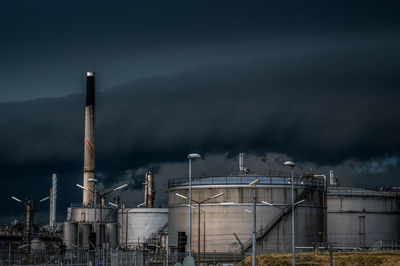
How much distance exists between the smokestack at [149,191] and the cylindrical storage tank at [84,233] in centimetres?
1607

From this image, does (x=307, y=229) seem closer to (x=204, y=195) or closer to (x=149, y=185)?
(x=204, y=195)

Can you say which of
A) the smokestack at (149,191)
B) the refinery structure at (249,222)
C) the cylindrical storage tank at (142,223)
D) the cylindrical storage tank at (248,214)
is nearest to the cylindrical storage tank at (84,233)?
the refinery structure at (249,222)

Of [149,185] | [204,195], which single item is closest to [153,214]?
[149,185]

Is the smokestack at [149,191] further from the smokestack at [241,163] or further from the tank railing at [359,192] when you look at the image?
the tank railing at [359,192]

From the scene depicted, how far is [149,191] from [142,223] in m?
5.88

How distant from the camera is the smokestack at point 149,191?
110m

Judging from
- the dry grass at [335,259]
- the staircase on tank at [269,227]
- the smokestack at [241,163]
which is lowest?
the dry grass at [335,259]

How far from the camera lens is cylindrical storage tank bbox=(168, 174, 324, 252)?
74.6m

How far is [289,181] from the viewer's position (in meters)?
78.8

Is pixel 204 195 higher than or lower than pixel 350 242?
higher

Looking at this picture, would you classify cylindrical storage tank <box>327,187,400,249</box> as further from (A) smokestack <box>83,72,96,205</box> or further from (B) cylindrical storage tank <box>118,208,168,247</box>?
(A) smokestack <box>83,72,96,205</box>

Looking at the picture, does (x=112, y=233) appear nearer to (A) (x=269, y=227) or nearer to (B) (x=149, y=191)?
(B) (x=149, y=191)

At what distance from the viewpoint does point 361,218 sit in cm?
8888

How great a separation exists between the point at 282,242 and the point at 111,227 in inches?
1437
